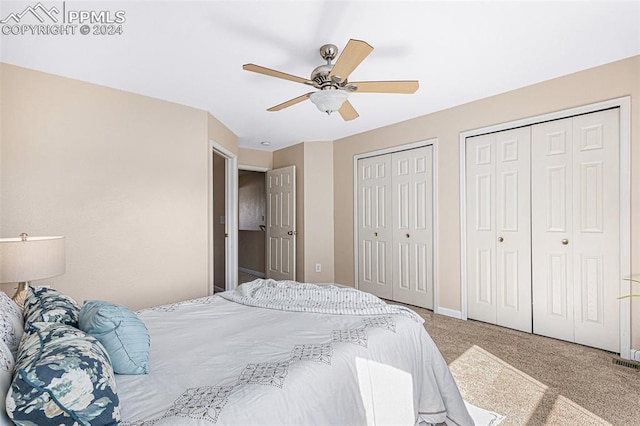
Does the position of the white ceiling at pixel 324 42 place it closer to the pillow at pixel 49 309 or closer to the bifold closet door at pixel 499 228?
the bifold closet door at pixel 499 228

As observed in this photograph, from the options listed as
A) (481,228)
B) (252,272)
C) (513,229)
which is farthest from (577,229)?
(252,272)

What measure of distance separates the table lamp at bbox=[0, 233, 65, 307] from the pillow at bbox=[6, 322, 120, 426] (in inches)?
45.6

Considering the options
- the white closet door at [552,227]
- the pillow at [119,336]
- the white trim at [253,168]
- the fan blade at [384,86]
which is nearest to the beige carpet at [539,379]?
the white closet door at [552,227]

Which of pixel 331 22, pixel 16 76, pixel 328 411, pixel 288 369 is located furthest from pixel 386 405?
pixel 16 76

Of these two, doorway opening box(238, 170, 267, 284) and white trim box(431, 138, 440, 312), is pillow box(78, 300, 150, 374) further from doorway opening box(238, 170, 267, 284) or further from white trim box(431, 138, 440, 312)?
doorway opening box(238, 170, 267, 284)

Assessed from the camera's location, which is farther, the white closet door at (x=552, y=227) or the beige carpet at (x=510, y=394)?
the white closet door at (x=552, y=227)

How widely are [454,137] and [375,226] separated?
1561mm

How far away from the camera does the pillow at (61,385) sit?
762 mm

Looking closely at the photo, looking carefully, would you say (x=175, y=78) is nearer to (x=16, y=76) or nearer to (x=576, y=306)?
(x=16, y=76)

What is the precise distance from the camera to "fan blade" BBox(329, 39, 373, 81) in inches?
65.3

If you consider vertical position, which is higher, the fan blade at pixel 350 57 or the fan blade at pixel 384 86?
the fan blade at pixel 350 57

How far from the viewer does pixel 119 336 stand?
3.87 feet

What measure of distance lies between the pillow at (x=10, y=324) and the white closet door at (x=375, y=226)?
12.2 ft

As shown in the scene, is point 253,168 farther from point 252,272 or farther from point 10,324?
point 10,324
